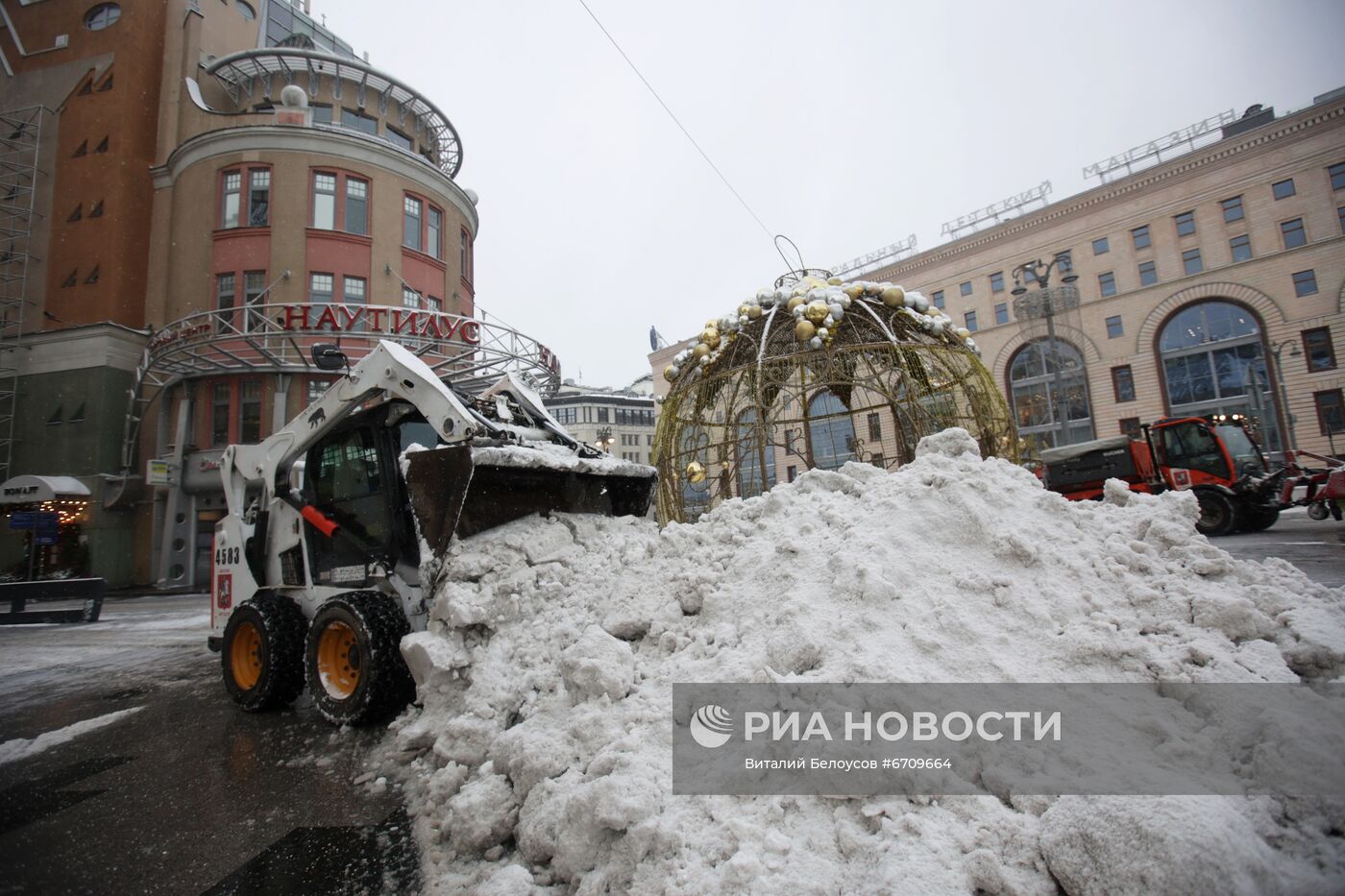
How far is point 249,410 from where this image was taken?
1792cm

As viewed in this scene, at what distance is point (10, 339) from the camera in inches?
763

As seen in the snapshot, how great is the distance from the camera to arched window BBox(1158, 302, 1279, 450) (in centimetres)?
2620

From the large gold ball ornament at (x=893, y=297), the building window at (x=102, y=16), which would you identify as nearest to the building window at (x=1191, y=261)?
the large gold ball ornament at (x=893, y=297)

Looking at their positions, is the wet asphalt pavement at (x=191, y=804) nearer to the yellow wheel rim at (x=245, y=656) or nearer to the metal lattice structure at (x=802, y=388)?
the yellow wheel rim at (x=245, y=656)

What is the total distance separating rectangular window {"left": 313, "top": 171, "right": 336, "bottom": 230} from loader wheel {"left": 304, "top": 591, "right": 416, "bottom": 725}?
18666mm

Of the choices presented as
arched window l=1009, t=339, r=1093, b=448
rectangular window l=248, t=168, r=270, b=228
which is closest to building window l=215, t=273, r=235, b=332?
rectangular window l=248, t=168, r=270, b=228

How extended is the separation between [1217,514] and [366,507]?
14.1m

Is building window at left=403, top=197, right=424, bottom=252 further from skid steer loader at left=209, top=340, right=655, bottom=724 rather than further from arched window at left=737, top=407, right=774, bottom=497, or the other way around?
arched window at left=737, top=407, right=774, bottom=497

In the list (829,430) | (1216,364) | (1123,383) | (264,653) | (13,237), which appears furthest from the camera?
(1123,383)

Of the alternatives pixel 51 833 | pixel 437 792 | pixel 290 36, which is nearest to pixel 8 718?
pixel 51 833

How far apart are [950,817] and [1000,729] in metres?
0.44

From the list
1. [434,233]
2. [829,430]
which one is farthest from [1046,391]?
[434,233]

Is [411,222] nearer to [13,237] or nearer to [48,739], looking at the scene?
[13,237]

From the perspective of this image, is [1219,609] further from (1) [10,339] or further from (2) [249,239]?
(1) [10,339]
